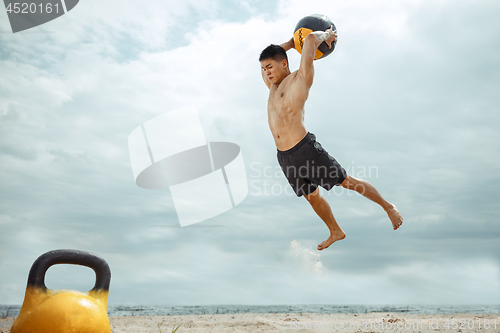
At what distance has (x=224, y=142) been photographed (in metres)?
7.87

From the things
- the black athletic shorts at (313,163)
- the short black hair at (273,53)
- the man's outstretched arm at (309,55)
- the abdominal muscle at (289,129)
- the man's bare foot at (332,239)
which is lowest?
the man's bare foot at (332,239)

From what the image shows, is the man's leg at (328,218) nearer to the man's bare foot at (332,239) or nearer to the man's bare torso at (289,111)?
the man's bare foot at (332,239)

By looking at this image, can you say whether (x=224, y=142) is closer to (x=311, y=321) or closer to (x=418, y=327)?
(x=311, y=321)

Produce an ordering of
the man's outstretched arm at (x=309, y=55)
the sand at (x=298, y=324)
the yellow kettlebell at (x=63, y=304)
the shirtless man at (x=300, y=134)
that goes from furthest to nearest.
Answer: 1. the sand at (x=298, y=324)
2. the shirtless man at (x=300, y=134)
3. the man's outstretched arm at (x=309, y=55)
4. the yellow kettlebell at (x=63, y=304)

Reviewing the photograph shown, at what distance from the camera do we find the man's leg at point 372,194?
16.9 ft

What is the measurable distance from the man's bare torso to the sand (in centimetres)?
474

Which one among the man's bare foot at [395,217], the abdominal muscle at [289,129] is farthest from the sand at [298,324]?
the abdominal muscle at [289,129]

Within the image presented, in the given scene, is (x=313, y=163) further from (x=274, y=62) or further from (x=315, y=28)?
(x=315, y=28)

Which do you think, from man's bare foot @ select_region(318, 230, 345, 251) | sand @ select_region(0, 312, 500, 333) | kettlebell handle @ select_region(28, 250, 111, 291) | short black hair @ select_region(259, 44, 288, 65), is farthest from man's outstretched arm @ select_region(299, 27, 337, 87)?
sand @ select_region(0, 312, 500, 333)

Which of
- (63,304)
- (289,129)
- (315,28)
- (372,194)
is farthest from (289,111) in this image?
(63,304)

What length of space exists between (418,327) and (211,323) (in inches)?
184

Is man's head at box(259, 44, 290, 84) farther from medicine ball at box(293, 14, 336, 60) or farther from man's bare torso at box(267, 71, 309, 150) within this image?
medicine ball at box(293, 14, 336, 60)

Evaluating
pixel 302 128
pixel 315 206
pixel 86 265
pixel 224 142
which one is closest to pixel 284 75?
pixel 302 128

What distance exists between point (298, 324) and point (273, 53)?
20.4 ft
